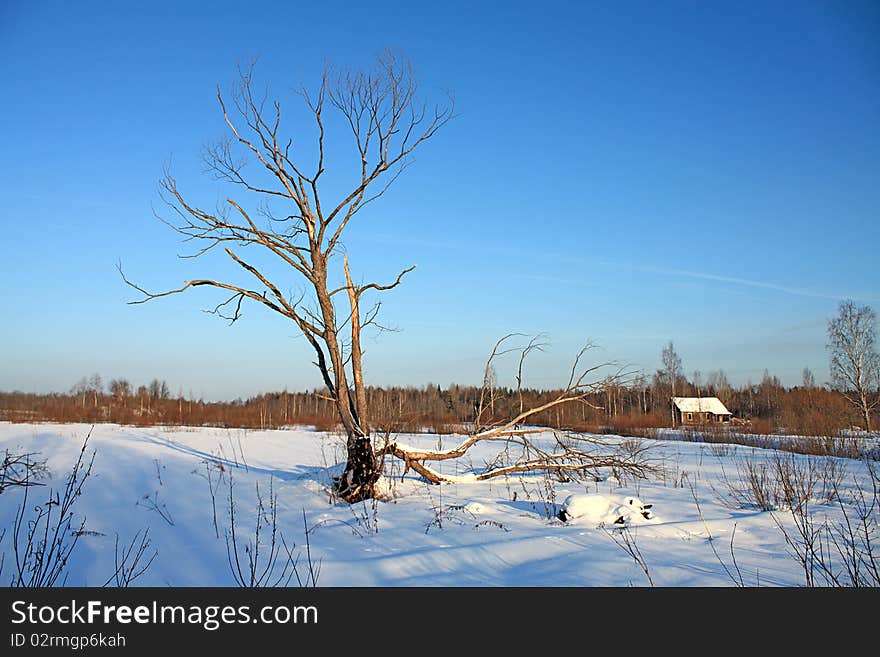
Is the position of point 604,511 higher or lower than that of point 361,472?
lower

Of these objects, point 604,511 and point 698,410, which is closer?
point 604,511

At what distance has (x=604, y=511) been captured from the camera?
21.4ft

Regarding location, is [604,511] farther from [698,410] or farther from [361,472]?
[698,410]

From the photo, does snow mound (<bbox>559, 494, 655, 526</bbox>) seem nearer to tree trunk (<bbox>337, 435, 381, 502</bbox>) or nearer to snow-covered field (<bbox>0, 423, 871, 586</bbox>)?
snow-covered field (<bbox>0, 423, 871, 586</bbox>)

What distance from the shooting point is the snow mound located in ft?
20.8

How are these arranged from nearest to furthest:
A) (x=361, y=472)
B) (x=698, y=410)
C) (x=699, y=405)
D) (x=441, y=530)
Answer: (x=441, y=530) < (x=361, y=472) < (x=698, y=410) < (x=699, y=405)

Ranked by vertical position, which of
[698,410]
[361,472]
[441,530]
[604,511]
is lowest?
[698,410]

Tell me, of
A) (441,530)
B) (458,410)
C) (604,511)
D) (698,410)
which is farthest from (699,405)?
(441,530)

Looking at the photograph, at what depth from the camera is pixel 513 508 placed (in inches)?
293

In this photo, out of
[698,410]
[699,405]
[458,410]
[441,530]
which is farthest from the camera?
[699,405]

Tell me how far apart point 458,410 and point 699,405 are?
73.9ft
